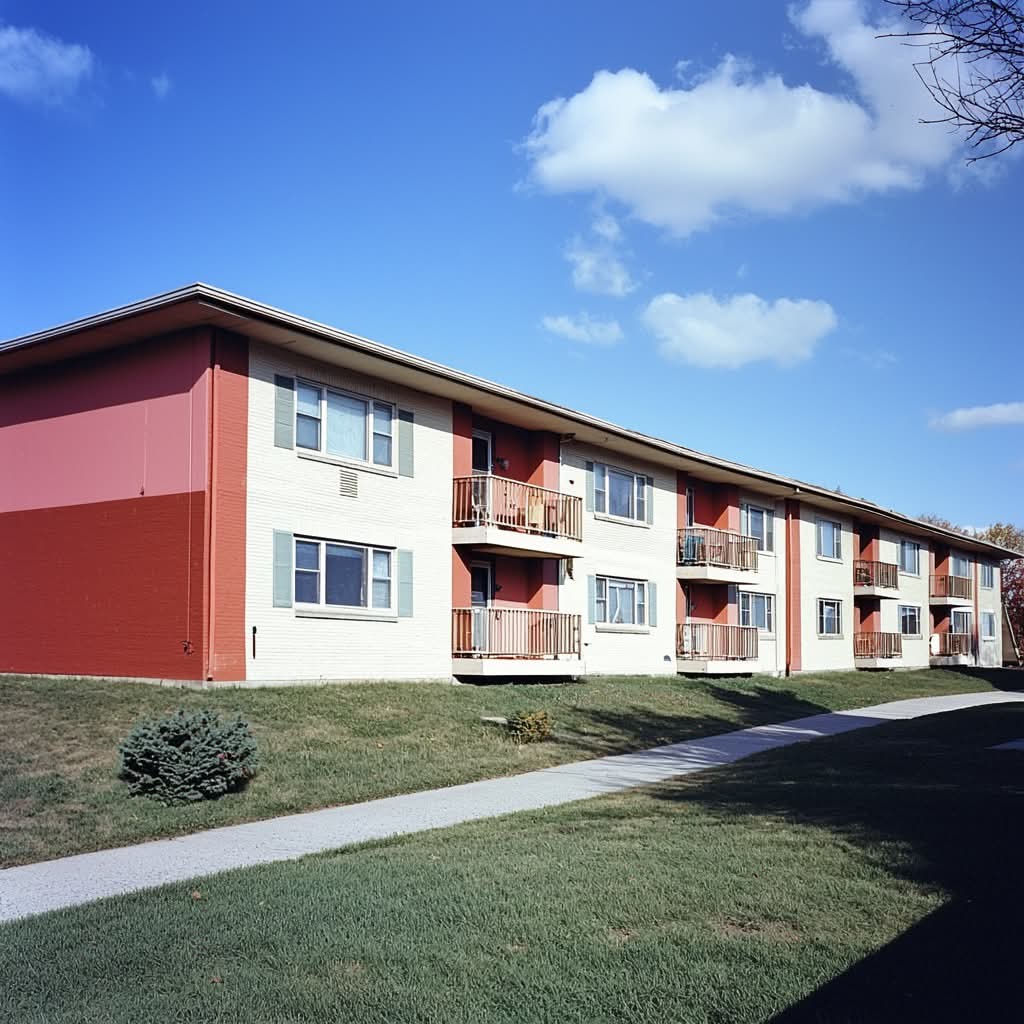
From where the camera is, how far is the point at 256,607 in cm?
1902

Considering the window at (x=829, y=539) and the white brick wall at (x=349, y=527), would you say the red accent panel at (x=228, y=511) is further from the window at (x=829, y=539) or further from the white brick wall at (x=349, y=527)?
the window at (x=829, y=539)

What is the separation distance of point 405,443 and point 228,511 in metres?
4.89

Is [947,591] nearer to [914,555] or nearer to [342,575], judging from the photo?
[914,555]

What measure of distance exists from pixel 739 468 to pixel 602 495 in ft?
19.6

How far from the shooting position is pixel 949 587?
51.1 meters

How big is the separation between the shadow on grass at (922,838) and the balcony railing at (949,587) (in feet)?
112

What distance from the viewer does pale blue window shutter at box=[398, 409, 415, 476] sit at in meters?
22.5

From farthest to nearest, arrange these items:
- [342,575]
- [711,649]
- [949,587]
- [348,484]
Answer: [949,587]
[711,649]
[348,484]
[342,575]

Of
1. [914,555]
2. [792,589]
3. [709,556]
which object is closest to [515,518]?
[709,556]

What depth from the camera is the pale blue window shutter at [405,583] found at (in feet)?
73.0

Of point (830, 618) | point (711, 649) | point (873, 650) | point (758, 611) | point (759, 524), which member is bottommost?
point (873, 650)

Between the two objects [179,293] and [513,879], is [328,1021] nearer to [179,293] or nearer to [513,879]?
[513,879]

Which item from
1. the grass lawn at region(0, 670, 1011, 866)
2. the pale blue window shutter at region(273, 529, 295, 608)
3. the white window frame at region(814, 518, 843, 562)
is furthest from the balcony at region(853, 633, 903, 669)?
the pale blue window shutter at region(273, 529, 295, 608)

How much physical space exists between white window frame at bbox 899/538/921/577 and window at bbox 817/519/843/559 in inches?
278
